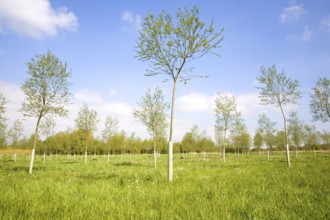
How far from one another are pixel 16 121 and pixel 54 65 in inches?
1416

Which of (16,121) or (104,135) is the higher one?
(16,121)

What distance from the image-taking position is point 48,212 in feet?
15.5

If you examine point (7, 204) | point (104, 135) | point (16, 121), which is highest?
point (16, 121)

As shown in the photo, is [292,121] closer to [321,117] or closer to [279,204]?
[321,117]

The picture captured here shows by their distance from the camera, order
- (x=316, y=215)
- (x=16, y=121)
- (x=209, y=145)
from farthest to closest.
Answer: (x=209, y=145), (x=16, y=121), (x=316, y=215)

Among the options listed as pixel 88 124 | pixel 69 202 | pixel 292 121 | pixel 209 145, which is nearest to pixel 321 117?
pixel 292 121

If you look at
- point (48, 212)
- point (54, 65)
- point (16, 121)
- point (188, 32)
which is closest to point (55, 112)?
point (54, 65)

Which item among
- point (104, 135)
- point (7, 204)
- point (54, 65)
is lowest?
point (7, 204)

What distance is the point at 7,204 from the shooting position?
539cm

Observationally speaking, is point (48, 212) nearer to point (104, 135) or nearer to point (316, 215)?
point (316, 215)

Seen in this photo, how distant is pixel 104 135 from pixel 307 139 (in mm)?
51875

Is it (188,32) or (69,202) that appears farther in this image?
(188,32)

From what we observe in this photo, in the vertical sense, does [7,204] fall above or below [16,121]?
below

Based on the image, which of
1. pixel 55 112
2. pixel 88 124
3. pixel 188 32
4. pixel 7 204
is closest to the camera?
pixel 7 204
